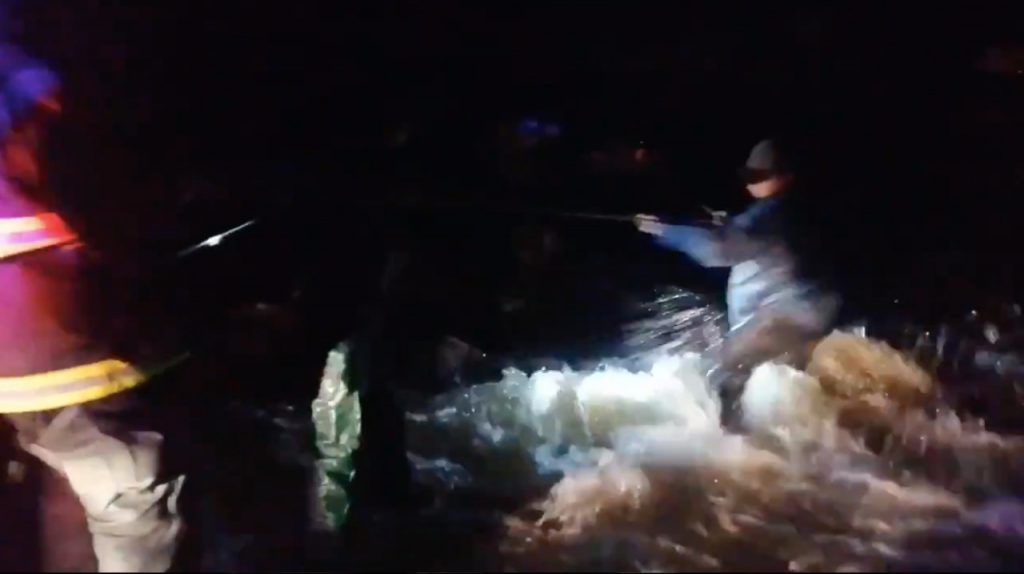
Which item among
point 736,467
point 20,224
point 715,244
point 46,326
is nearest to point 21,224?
point 20,224

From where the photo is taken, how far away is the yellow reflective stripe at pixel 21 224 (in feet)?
3.70

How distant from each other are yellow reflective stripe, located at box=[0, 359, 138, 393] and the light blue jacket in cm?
101

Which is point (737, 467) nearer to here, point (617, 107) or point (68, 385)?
point (617, 107)

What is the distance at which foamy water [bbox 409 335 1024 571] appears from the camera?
1.13m

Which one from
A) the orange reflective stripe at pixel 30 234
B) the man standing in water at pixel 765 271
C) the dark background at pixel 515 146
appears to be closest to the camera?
the orange reflective stripe at pixel 30 234

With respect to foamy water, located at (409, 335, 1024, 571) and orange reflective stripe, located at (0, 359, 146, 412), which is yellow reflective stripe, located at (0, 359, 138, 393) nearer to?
orange reflective stripe, located at (0, 359, 146, 412)

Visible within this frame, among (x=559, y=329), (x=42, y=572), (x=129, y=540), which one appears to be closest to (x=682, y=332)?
(x=559, y=329)

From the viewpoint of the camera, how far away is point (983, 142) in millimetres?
1834

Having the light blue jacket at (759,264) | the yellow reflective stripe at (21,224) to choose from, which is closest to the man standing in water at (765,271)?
the light blue jacket at (759,264)

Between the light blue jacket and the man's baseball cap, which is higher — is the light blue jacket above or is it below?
below

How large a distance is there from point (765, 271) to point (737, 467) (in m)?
0.42

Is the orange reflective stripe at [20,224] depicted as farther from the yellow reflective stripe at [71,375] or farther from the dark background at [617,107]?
the dark background at [617,107]

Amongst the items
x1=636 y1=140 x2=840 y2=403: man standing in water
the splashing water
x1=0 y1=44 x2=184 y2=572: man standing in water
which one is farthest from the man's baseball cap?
x1=0 y1=44 x2=184 y2=572: man standing in water

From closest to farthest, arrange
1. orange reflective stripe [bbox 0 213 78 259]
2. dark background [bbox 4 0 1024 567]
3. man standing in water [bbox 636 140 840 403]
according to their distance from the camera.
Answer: orange reflective stripe [bbox 0 213 78 259] < dark background [bbox 4 0 1024 567] < man standing in water [bbox 636 140 840 403]
